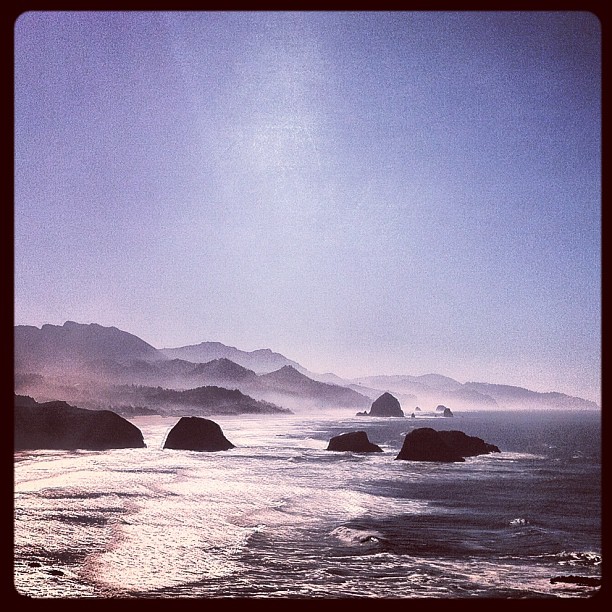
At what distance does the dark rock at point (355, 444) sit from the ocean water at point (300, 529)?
27.8 feet

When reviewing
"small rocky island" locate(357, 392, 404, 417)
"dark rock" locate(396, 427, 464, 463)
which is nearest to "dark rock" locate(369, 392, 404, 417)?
"small rocky island" locate(357, 392, 404, 417)

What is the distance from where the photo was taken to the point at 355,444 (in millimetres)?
64500

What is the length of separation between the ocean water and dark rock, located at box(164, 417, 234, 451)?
7531mm

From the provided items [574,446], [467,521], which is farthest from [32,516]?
[574,446]

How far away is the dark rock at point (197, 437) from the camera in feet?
203

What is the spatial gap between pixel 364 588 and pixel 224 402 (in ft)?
359

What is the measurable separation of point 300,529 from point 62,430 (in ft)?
146

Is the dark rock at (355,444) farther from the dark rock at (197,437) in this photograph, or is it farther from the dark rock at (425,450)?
the dark rock at (197,437)

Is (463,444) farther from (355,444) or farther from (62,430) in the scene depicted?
(62,430)

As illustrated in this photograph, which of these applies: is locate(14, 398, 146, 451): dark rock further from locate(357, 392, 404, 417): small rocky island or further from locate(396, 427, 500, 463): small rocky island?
locate(357, 392, 404, 417): small rocky island

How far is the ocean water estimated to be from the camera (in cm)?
1744

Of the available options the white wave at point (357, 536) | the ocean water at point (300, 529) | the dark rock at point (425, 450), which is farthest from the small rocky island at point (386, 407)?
the white wave at point (357, 536)

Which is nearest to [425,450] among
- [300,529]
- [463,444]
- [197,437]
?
[463,444]
